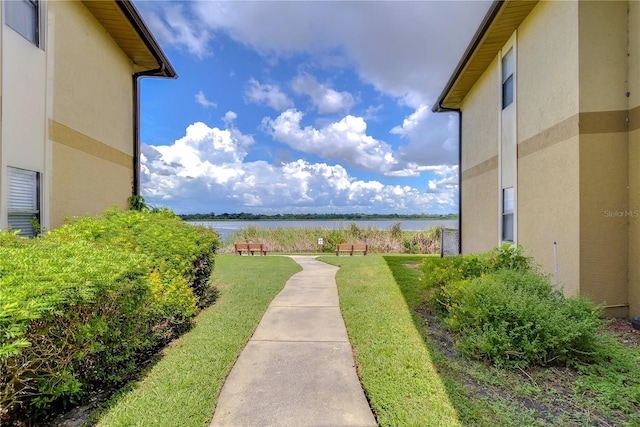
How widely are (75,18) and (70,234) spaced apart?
4.64 metres

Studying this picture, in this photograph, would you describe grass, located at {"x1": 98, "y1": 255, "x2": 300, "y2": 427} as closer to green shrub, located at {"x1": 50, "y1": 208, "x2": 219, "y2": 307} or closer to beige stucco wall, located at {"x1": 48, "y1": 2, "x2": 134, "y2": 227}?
green shrub, located at {"x1": 50, "y1": 208, "x2": 219, "y2": 307}

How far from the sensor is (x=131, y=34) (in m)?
7.61

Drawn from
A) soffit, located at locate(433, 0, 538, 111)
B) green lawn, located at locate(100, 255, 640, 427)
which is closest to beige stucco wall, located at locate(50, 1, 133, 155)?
green lawn, located at locate(100, 255, 640, 427)

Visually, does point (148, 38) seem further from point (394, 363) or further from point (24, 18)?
point (394, 363)

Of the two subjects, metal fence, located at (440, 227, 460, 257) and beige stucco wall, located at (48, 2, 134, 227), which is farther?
metal fence, located at (440, 227, 460, 257)

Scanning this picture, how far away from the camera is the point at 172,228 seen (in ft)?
19.0

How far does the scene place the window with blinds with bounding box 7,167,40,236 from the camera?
16.8 feet

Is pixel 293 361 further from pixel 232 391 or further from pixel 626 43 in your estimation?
pixel 626 43

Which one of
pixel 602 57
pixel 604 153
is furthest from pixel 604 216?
pixel 602 57

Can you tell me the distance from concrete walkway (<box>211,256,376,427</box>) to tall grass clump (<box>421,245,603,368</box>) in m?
1.54

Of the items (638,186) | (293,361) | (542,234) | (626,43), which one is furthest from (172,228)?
(626,43)

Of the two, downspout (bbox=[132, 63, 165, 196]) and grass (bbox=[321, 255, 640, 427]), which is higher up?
downspout (bbox=[132, 63, 165, 196])

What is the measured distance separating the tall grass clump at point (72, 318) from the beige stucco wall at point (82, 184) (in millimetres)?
1969

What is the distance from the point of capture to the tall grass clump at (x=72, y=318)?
2.14 m
